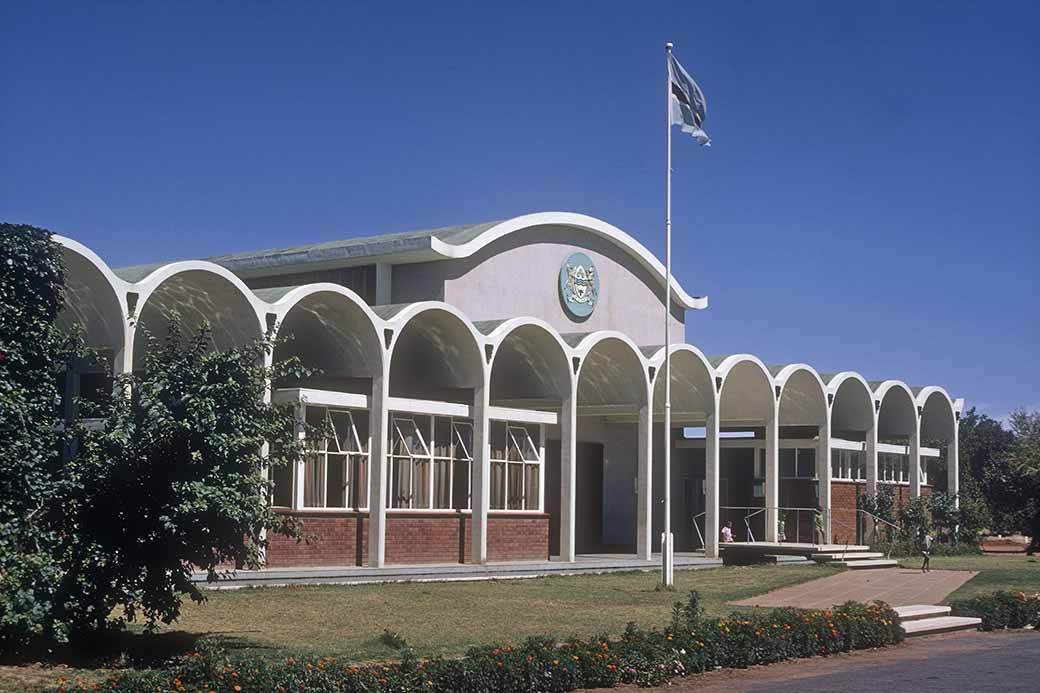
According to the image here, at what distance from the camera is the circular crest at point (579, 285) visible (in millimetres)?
35875

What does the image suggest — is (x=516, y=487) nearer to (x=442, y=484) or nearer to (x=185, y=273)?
(x=442, y=484)

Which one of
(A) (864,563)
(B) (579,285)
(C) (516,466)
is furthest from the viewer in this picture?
(B) (579,285)

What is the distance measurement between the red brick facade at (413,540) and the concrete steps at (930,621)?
34.7 ft

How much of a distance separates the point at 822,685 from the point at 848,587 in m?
14.1

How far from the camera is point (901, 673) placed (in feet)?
50.5

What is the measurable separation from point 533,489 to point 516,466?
3.25ft

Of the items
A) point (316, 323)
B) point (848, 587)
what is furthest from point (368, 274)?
point (848, 587)

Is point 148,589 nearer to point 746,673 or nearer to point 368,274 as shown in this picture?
point 746,673

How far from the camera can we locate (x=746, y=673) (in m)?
15.6

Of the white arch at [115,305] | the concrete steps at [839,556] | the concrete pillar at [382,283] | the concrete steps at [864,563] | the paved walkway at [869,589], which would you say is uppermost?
the concrete pillar at [382,283]

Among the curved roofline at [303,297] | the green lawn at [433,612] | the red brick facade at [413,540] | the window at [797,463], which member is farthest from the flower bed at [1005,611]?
the window at [797,463]

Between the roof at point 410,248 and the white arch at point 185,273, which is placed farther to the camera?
the roof at point 410,248

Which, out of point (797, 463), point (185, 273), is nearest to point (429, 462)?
point (185, 273)

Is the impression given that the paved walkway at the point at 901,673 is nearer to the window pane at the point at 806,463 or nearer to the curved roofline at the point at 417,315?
the curved roofline at the point at 417,315
